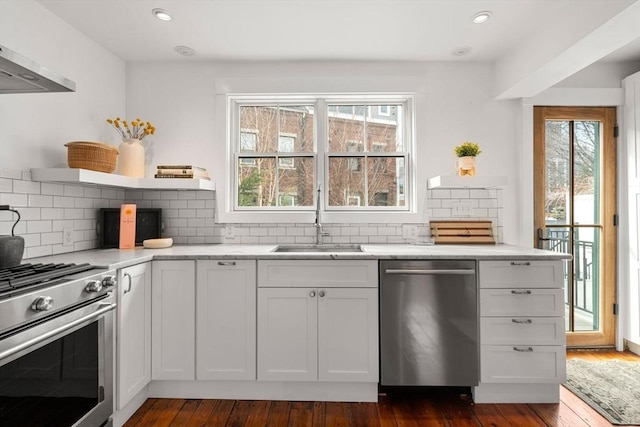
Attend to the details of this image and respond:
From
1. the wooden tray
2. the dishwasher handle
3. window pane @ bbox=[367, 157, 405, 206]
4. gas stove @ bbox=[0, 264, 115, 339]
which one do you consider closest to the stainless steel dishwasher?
the dishwasher handle

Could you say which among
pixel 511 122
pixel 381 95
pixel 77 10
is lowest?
pixel 511 122

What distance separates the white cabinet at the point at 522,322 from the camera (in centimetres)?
222

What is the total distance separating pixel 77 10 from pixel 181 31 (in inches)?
24.6

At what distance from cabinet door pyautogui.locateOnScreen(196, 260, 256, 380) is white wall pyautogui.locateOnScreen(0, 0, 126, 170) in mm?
1366

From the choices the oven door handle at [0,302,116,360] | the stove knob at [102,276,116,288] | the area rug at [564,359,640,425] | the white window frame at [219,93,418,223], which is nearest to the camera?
the oven door handle at [0,302,116,360]

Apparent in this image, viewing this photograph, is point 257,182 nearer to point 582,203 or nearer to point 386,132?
point 386,132

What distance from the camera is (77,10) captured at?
7.37ft

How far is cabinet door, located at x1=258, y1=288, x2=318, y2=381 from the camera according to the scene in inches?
89.0

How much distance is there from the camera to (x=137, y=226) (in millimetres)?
2854

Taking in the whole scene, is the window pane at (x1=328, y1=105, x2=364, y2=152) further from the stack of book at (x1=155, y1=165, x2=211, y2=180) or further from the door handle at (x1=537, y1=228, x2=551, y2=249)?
the door handle at (x1=537, y1=228, x2=551, y2=249)

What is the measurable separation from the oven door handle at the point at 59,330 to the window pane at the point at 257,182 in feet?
4.90

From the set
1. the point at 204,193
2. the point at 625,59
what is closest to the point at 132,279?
the point at 204,193

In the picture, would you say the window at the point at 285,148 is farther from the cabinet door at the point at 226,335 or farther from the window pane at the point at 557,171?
the window pane at the point at 557,171

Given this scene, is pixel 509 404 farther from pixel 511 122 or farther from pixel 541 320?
pixel 511 122
